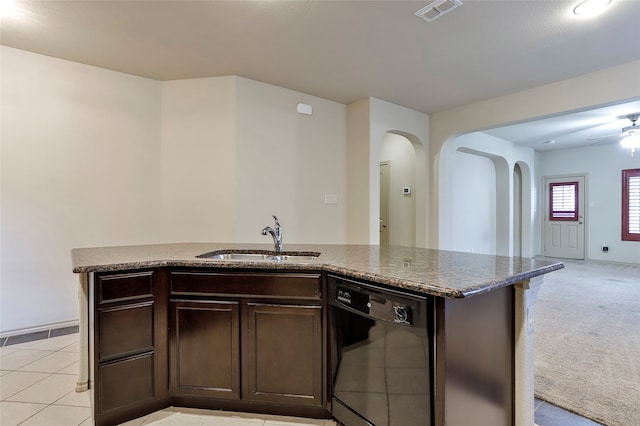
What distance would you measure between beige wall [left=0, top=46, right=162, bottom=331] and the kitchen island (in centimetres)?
173

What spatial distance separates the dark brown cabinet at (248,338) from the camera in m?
1.84

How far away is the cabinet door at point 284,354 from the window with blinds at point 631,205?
869 centimetres

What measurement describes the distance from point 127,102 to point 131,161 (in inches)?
25.5

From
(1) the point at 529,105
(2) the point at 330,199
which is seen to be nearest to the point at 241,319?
(2) the point at 330,199

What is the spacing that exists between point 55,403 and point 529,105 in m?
5.38

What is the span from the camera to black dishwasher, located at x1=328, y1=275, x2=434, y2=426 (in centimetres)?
135

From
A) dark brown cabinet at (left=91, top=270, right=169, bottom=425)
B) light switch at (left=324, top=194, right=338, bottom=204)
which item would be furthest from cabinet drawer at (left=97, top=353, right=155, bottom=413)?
light switch at (left=324, top=194, right=338, bottom=204)

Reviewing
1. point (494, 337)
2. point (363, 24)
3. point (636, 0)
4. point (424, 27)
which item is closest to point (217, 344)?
point (494, 337)

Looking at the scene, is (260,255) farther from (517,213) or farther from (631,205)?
(631,205)

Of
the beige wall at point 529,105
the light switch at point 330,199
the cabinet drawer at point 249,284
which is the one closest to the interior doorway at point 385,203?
the beige wall at point 529,105

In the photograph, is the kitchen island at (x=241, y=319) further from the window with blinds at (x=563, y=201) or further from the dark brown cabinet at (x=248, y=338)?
the window with blinds at (x=563, y=201)

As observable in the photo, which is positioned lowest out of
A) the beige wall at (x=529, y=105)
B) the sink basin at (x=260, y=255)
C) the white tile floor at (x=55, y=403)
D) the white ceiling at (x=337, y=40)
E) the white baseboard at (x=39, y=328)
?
the white tile floor at (x=55, y=403)

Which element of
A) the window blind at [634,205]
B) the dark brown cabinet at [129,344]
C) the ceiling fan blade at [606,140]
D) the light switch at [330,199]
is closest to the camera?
the dark brown cabinet at [129,344]

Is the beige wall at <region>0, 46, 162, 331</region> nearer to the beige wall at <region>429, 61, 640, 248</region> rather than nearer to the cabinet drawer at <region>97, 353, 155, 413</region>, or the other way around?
the cabinet drawer at <region>97, 353, 155, 413</region>
